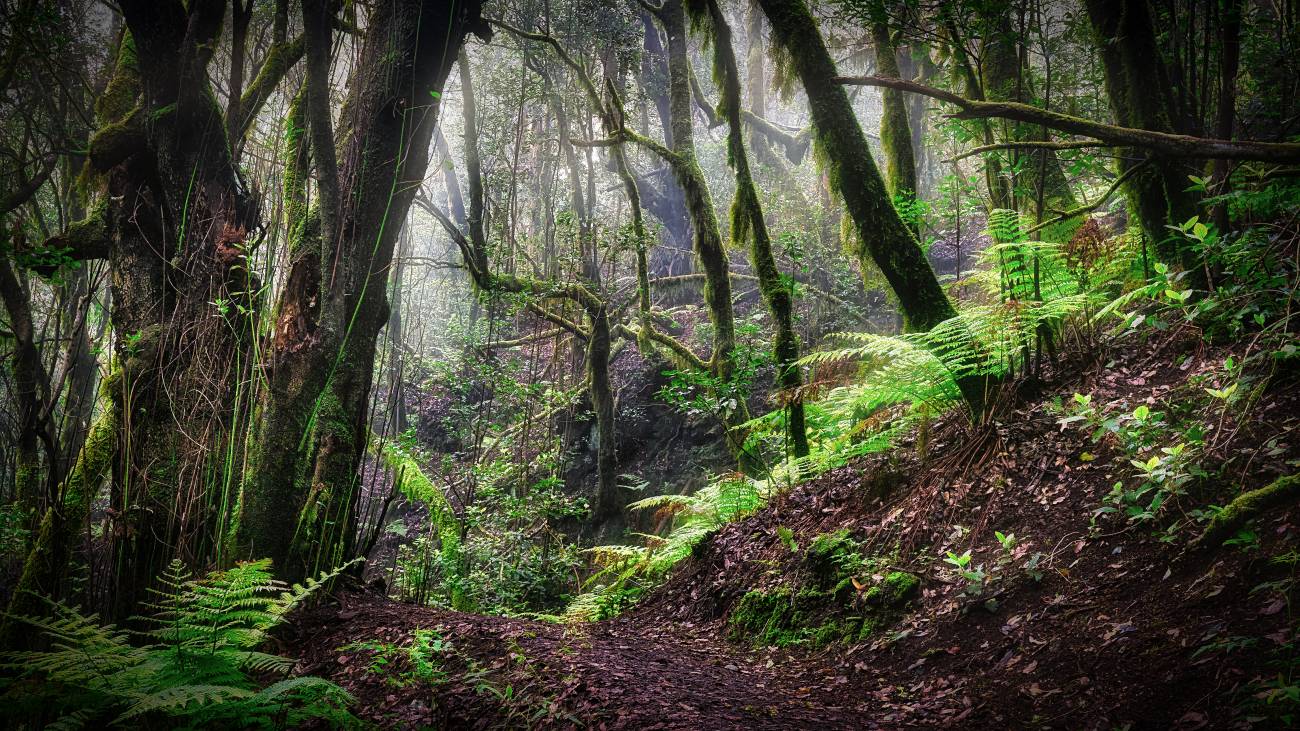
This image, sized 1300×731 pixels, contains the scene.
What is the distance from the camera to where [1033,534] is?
11.1ft

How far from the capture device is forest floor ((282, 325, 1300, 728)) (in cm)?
224

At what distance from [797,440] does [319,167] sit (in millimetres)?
4435

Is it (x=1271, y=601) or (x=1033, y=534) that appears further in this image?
(x=1033, y=534)

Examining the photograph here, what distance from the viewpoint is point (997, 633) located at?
117 inches

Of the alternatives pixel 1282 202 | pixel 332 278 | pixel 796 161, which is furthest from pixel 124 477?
pixel 796 161

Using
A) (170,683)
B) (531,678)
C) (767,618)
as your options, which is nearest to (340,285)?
(170,683)

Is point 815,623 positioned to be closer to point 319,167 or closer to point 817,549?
point 817,549

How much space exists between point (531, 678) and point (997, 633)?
213 cm

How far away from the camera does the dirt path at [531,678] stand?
258cm

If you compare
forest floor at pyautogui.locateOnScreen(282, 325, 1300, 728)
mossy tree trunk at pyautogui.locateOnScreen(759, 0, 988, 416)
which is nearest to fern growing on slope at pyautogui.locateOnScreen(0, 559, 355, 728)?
forest floor at pyautogui.locateOnScreen(282, 325, 1300, 728)

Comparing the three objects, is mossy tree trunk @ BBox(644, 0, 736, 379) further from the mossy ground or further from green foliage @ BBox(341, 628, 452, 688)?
green foliage @ BBox(341, 628, 452, 688)

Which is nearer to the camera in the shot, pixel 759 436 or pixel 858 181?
pixel 858 181

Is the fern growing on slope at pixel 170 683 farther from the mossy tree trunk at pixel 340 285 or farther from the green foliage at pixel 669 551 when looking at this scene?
the green foliage at pixel 669 551

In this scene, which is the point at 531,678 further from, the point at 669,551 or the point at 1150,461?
the point at 669,551
